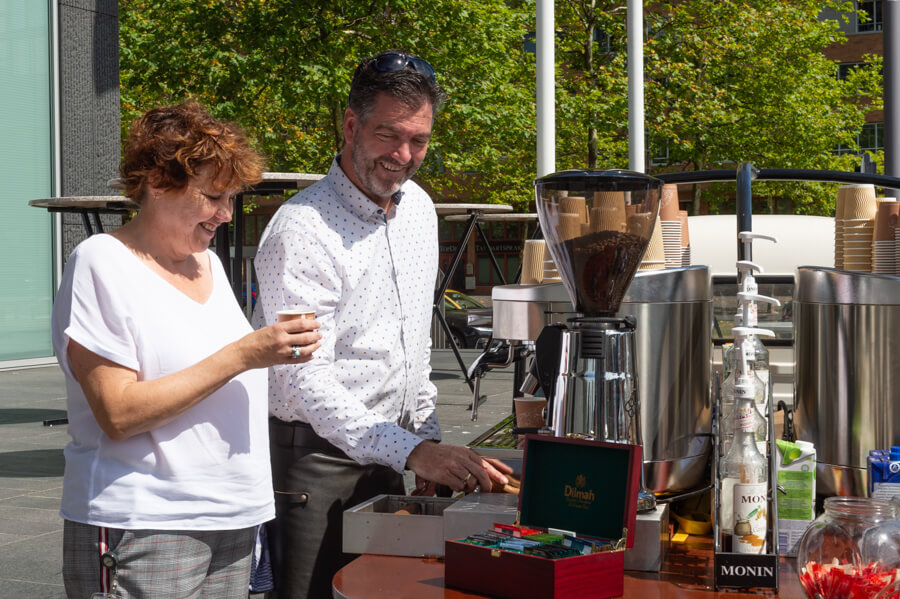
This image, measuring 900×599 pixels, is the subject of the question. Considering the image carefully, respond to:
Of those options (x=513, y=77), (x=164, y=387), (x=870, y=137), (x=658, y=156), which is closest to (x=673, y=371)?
(x=164, y=387)

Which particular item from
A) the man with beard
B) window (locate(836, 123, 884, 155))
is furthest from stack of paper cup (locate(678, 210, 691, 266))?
window (locate(836, 123, 884, 155))

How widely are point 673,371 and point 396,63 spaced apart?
1036 millimetres

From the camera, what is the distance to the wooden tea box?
1735 mm

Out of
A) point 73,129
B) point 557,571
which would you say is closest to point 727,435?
point 557,571

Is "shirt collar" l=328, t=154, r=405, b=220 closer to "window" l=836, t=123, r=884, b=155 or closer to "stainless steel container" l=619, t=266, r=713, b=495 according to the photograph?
"stainless steel container" l=619, t=266, r=713, b=495

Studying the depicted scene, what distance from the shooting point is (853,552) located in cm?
168

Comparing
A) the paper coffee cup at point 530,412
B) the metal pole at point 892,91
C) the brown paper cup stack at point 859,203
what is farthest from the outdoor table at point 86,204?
the brown paper cup stack at point 859,203

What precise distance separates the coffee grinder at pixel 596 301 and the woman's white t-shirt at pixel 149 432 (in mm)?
749

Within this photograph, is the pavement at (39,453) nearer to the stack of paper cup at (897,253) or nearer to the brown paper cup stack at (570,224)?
the brown paper cup stack at (570,224)

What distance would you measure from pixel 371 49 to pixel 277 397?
1648 centimetres

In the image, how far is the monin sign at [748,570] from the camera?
73.2 inches

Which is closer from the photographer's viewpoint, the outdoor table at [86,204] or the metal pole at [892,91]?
the metal pole at [892,91]

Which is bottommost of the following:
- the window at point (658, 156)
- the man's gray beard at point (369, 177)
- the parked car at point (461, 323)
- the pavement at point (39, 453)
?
the pavement at point (39, 453)

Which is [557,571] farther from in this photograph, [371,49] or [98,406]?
[371,49]
